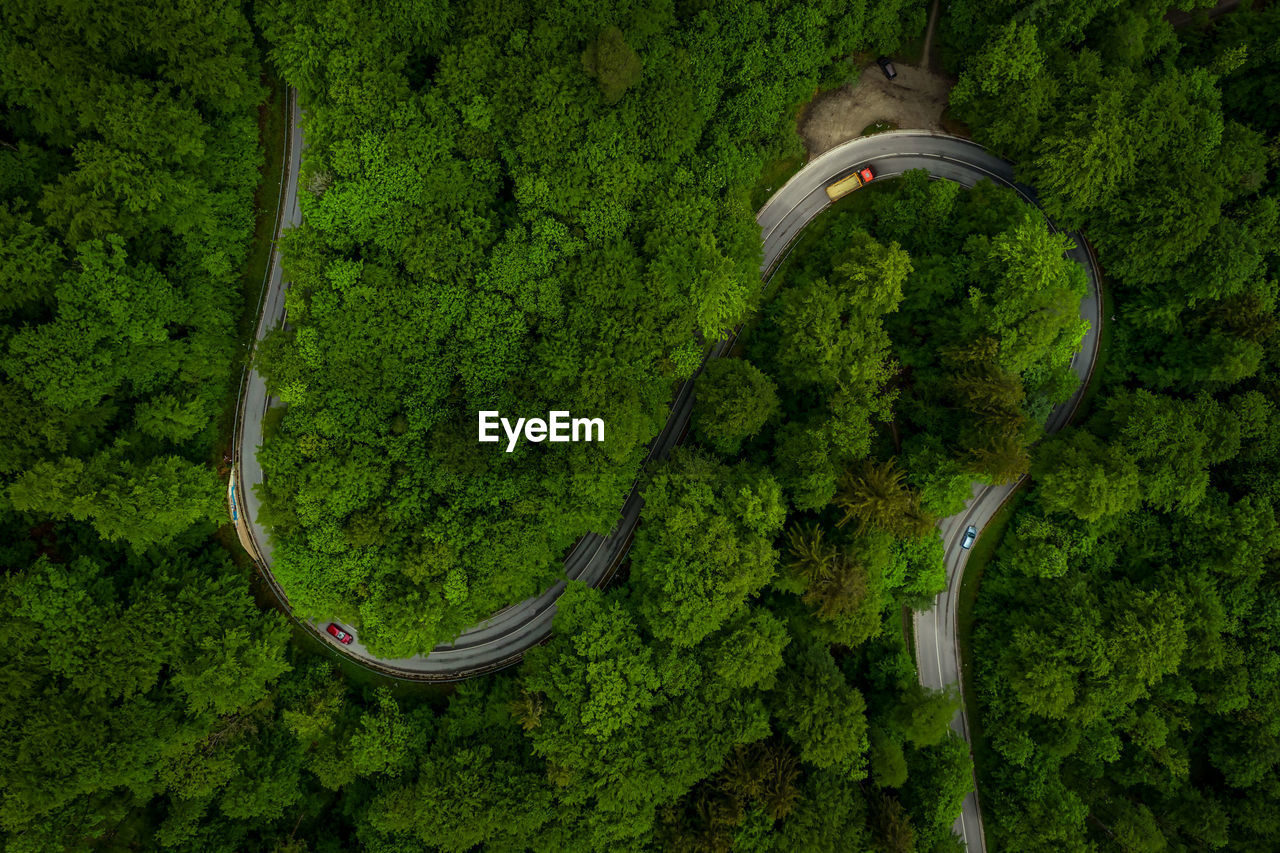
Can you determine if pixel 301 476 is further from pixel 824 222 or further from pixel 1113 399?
pixel 1113 399

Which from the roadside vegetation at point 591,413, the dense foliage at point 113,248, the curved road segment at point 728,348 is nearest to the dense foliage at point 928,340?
the roadside vegetation at point 591,413

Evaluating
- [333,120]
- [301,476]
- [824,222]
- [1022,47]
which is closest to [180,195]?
[333,120]

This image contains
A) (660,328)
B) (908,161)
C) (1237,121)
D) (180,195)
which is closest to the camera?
(180,195)

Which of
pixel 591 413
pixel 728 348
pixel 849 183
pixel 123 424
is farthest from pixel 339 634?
pixel 849 183

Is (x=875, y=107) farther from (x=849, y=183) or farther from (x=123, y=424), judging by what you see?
(x=123, y=424)

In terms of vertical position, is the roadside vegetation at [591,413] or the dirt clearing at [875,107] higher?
the dirt clearing at [875,107]

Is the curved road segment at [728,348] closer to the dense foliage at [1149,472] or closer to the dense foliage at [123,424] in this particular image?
the dense foliage at [1149,472]
